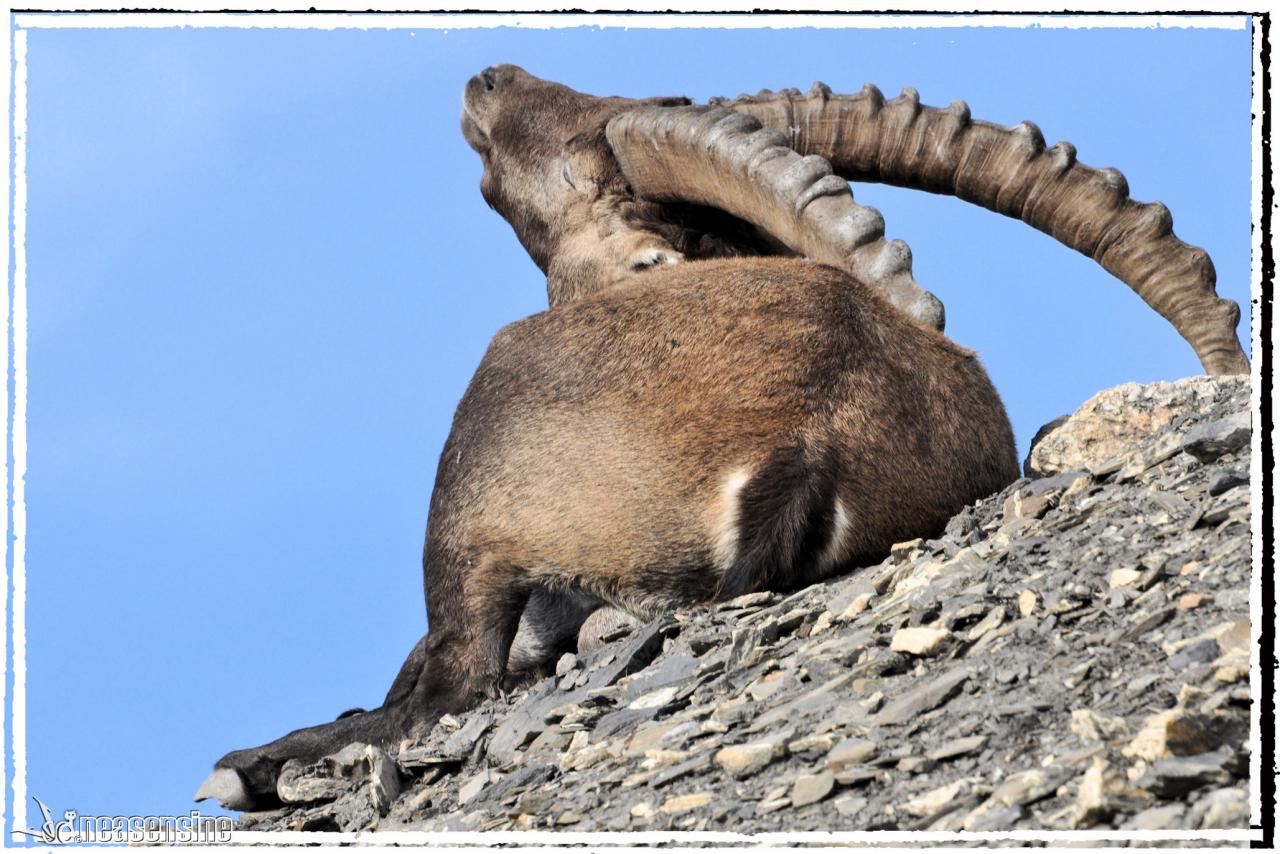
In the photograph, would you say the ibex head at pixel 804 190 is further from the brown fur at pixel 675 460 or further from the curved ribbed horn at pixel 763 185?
the brown fur at pixel 675 460

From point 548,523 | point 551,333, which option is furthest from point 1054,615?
point 551,333

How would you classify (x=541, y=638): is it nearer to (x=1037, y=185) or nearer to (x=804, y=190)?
(x=804, y=190)

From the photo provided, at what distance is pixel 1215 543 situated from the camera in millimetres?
4816

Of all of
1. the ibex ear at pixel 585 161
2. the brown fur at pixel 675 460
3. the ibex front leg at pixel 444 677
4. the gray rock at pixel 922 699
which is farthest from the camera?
the ibex ear at pixel 585 161

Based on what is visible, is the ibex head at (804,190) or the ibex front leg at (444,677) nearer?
the ibex front leg at (444,677)

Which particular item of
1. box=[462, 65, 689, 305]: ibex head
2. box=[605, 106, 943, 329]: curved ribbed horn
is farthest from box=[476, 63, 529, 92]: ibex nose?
box=[605, 106, 943, 329]: curved ribbed horn

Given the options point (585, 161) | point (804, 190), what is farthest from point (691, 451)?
point (585, 161)

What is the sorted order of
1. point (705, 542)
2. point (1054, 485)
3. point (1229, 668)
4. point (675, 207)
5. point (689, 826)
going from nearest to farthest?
point (1229, 668), point (689, 826), point (705, 542), point (1054, 485), point (675, 207)

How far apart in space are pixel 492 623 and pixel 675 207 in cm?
344

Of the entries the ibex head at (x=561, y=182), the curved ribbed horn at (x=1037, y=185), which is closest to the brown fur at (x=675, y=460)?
the curved ribbed horn at (x=1037, y=185)

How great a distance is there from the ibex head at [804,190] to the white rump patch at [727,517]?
1.55 m

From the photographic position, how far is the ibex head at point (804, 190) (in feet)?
23.9

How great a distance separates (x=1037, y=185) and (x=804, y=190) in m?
1.62
